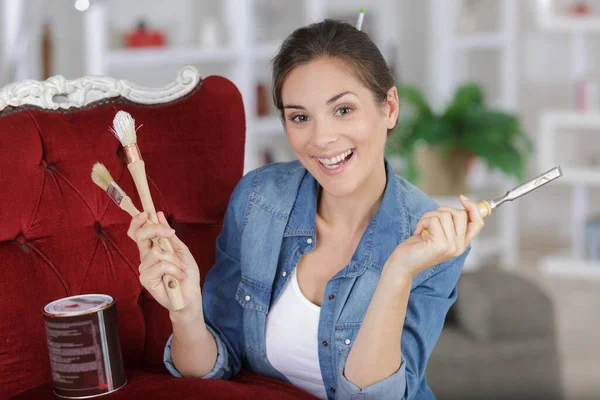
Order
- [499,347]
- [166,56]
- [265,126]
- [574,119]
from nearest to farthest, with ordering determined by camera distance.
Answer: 1. [499,347]
2. [166,56]
3. [265,126]
4. [574,119]

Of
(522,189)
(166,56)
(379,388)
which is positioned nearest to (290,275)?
(379,388)

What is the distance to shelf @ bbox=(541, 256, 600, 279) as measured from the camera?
4824 millimetres

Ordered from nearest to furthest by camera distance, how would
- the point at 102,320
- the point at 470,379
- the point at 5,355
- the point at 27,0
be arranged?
the point at 102,320 < the point at 5,355 < the point at 470,379 < the point at 27,0

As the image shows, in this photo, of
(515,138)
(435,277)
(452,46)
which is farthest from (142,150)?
(452,46)

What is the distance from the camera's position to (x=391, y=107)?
1547mm

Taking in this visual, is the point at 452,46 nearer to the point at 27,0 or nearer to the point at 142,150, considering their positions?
the point at 27,0

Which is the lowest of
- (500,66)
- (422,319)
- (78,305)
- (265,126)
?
(422,319)

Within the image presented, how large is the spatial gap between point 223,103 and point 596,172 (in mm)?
3667

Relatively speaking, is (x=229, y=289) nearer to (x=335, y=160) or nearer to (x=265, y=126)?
(x=335, y=160)

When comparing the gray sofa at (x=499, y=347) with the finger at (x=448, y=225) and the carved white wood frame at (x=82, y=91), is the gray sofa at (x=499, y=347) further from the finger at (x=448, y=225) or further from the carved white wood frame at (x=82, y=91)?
the finger at (x=448, y=225)

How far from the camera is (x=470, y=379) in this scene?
2533 millimetres

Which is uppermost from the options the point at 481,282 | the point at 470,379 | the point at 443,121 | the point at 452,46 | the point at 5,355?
the point at 452,46

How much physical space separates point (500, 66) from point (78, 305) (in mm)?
4130

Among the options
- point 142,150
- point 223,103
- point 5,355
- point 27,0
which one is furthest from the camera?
point 27,0
